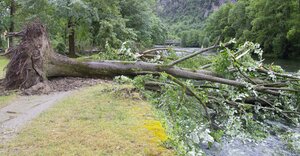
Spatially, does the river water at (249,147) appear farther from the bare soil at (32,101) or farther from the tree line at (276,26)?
the tree line at (276,26)

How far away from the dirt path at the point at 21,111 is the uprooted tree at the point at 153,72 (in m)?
1.04

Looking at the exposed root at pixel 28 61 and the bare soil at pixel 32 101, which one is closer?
the bare soil at pixel 32 101

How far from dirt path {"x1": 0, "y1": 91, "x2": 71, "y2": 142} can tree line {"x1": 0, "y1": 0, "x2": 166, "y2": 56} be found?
971cm

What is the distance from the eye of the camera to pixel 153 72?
26.0 ft

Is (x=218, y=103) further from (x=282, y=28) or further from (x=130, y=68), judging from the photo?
(x=282, y=28)

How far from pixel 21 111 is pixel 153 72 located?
10.5ft

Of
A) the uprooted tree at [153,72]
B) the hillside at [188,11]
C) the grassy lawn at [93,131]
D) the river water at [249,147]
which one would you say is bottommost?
the river water at [249,147]

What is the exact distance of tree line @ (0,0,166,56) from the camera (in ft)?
65.1

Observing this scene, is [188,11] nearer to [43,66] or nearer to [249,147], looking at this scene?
[43,66]

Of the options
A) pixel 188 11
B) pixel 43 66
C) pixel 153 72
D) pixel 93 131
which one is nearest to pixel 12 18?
pixel 43 66

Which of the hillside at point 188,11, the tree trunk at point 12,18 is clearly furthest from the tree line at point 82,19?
the hillside at point 188,11

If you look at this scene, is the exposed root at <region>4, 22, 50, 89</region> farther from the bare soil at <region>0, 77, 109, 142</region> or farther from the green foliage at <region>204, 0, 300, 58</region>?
the green foliage at <region>204, 0, 300, 58</region>

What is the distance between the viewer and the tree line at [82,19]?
19.8 m

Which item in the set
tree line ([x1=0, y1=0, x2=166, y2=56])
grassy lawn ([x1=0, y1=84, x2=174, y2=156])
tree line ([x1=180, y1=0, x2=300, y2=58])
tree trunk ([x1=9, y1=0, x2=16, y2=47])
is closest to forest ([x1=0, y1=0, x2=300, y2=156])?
grassy lawn ([x1=0, y1=84, x2=174, y2=156])
